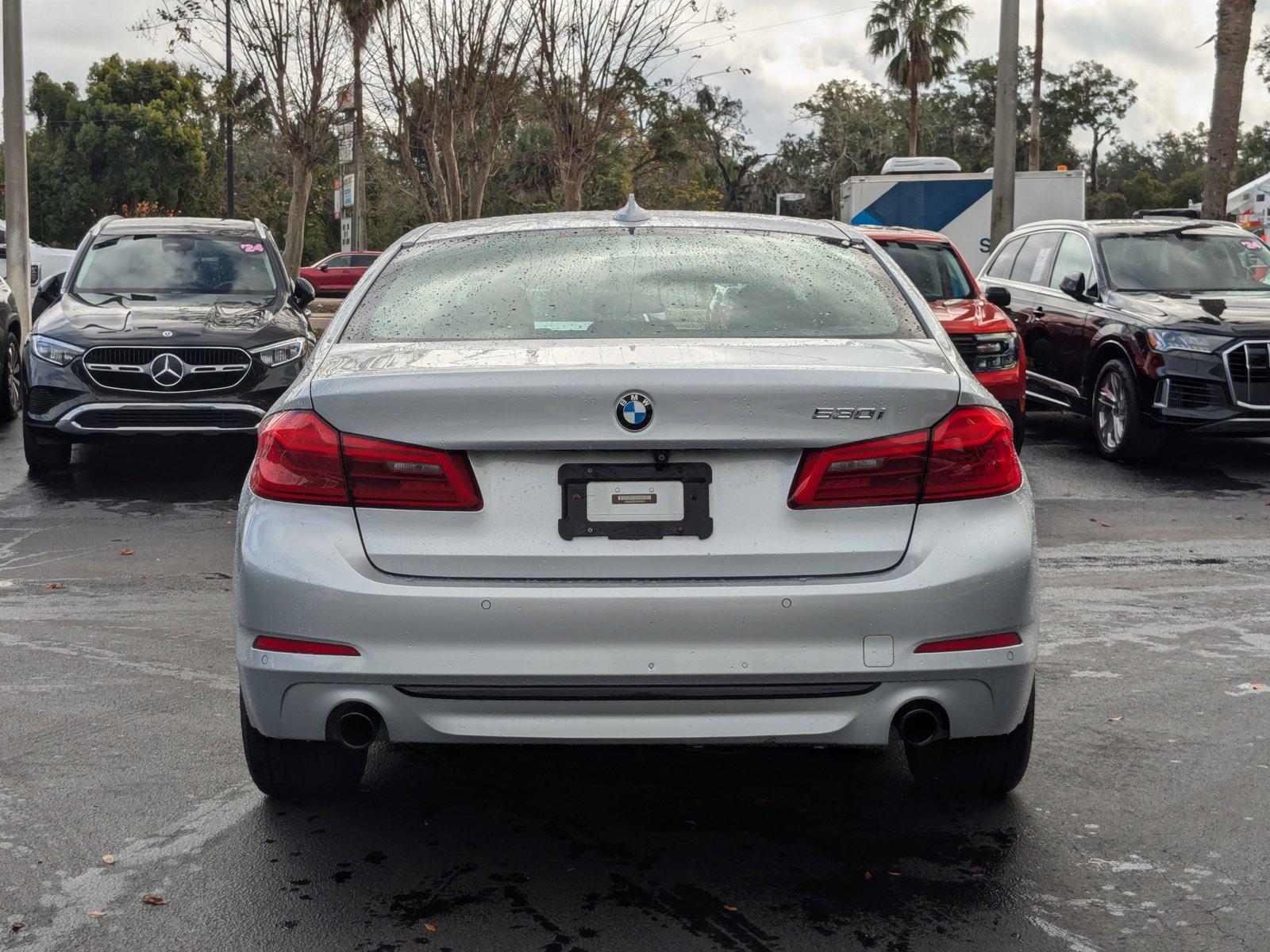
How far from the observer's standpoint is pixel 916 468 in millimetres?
3572

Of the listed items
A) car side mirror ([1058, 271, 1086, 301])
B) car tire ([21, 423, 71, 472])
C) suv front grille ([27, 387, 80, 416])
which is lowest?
car tire ([21, 423, 71, 472])

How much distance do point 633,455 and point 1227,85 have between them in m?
19.2

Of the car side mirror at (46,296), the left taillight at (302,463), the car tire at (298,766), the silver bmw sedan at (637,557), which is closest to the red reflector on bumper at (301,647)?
the silver bmw sedan at (637,557)

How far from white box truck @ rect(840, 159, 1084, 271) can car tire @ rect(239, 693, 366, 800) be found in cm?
2081

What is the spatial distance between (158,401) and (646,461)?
725 centimetres

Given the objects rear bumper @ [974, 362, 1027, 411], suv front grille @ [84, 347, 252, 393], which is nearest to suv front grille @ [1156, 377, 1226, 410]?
rear bumper @ [974, 362, 1027, 411]

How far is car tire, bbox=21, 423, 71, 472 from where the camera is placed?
34.0 ft

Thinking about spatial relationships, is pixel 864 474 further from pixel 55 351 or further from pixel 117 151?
pixel 117 151

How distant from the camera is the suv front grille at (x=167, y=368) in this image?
10141mm

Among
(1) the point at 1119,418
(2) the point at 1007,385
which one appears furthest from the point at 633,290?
(1) the point at 1119,418

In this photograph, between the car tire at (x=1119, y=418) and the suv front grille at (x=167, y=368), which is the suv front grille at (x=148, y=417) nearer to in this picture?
the suv front grille at (x=167, y=368)

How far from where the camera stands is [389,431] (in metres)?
3.54

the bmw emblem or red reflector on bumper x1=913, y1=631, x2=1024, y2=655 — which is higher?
the bmw emblem

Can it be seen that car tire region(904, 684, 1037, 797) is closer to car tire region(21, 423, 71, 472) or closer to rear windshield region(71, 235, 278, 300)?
car tire region(21, 423, 71, 472)
